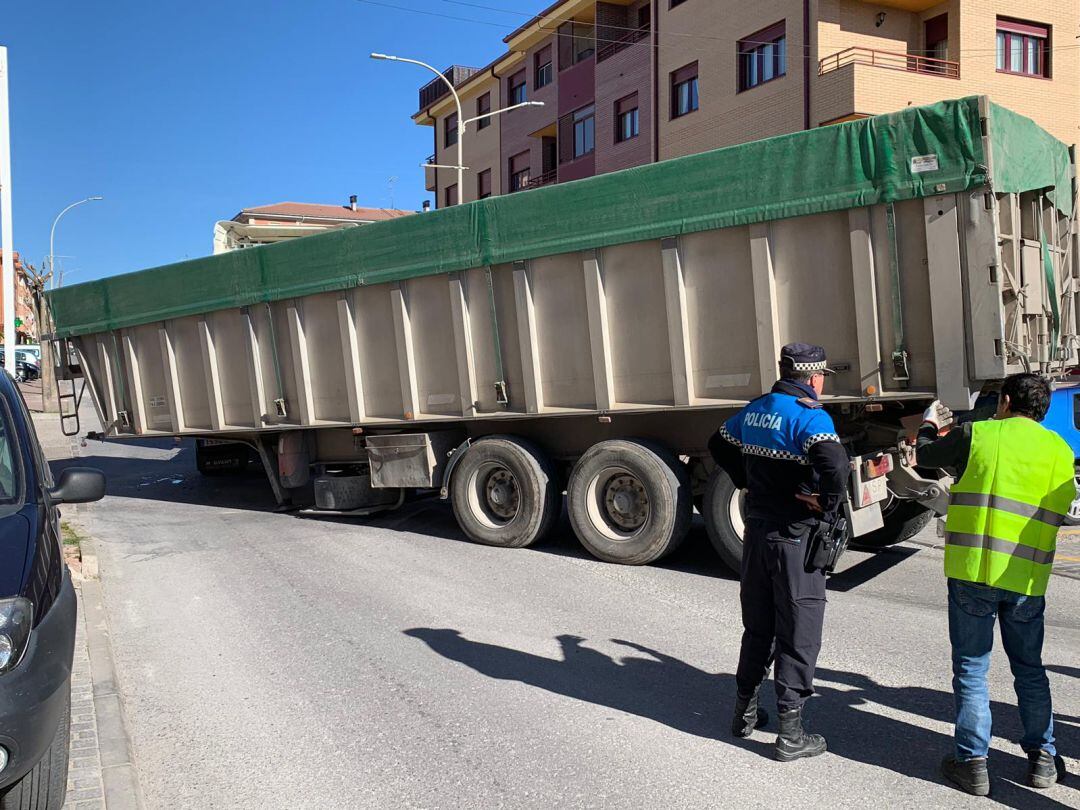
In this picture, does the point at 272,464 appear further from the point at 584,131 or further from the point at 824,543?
the point at 584,131

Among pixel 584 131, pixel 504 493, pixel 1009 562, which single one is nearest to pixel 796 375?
pixel 1009 562

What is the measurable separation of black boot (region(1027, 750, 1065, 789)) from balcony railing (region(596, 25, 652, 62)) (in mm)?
25277

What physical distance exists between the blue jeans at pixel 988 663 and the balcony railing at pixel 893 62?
17351 mm

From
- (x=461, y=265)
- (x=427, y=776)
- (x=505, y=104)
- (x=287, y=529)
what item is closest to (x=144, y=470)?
(x=287, y=529)

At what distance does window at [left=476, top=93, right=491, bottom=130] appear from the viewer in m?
38.0

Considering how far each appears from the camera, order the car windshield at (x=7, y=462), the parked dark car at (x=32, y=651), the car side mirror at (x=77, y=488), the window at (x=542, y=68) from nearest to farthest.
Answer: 1. the parked dark car at (x=32, y=651)
2. the car windshield at (x=7, y=462)
3. the car side mirror at (x=77, y=488)
4. the window at (x=542, y=68)

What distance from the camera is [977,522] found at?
3.66 metres

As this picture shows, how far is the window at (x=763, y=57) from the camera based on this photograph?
2056cm

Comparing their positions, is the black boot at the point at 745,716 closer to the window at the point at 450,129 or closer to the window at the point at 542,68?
the window at the point at 542,68

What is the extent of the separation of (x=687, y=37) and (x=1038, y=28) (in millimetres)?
7877

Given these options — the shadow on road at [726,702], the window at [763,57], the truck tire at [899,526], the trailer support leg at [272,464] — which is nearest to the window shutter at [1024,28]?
the window at [763,57]

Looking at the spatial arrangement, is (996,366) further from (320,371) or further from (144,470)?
(144,470)

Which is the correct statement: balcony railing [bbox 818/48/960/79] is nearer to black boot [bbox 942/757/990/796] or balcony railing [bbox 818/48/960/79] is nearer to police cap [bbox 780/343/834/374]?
police cap [bbox 780/343/834/374]

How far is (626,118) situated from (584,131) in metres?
3.27
